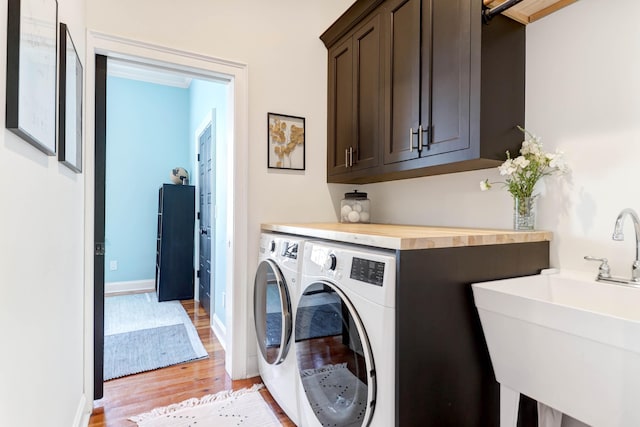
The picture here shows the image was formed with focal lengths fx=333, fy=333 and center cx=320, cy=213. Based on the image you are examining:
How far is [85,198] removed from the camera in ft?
5.89

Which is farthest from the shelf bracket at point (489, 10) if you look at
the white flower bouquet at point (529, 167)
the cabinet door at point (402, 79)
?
the white flower bouquet at point (529, 167)

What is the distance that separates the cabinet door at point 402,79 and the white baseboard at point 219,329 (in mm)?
1916

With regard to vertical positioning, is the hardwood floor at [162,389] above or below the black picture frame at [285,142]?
below

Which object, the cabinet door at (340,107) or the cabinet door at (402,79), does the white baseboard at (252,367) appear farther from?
the cabinet door at (402,79)

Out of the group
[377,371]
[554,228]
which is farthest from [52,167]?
[554,228]

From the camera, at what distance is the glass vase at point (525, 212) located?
4.86ft

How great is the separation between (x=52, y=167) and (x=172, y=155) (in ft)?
12.1

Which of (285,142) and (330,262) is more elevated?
(285,142)

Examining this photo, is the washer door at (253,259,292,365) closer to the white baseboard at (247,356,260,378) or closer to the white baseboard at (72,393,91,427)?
the white baseboard at (247,356,260,378)

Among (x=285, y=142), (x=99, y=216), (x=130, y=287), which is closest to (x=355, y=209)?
(x=285, y=142)

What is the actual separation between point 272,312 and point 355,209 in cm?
92

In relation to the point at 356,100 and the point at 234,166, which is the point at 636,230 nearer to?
the point at 356,100

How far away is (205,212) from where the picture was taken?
12.2 ft

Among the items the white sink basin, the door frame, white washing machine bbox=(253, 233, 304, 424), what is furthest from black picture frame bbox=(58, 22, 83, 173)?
the white sink basin
